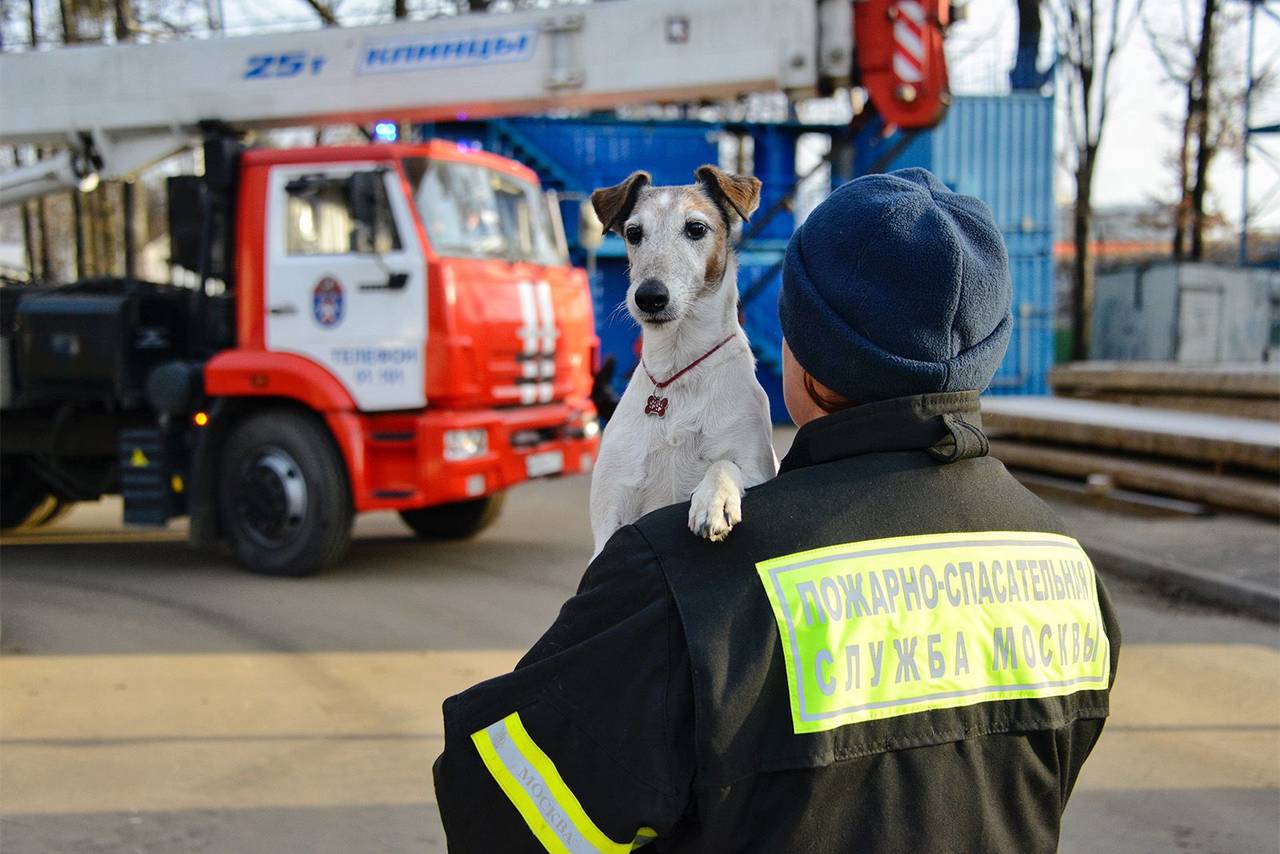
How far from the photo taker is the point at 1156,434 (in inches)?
393

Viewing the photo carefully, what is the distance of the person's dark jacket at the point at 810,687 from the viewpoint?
4.53 feet

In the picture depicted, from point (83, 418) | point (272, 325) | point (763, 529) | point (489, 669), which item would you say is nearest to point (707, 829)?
point (763, 529)

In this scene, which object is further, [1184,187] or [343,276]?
[1184,187]

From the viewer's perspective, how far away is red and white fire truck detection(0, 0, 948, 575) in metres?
7.86

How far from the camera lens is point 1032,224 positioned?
19.3 m

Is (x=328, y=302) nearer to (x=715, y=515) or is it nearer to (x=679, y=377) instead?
(x=679, y=377)

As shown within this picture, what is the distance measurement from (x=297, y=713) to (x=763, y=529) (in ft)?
14.4

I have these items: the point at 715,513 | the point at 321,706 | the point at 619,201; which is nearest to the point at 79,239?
the point at 321,706

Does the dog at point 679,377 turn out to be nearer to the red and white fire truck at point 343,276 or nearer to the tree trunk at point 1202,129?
the red and white fire truck at point 343,276

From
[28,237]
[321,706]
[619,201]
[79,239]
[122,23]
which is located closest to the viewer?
[619,201]

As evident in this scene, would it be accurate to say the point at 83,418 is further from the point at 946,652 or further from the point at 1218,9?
the point at 1218,9

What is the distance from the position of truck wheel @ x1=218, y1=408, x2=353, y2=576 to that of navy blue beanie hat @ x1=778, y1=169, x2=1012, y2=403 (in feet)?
22.0

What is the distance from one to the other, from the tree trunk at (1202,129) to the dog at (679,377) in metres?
22.5

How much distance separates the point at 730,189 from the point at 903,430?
172cm
